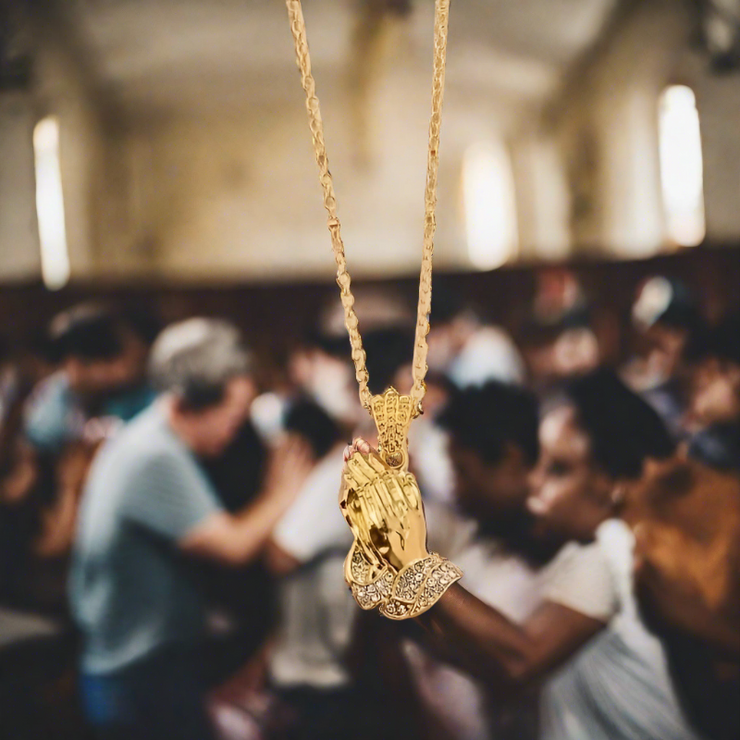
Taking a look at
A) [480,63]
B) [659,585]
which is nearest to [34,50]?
[480,63]

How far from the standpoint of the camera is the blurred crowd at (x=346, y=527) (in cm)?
181

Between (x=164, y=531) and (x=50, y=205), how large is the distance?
36.2 inches

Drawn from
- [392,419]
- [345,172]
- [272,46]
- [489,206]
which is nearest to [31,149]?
[272,46]

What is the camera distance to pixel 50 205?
1.85 meters

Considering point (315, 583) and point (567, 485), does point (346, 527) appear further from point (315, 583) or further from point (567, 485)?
point (567, 485)

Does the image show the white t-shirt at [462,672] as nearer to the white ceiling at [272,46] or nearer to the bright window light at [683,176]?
the bright window light at [683,176]

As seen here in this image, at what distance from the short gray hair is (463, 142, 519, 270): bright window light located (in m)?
0.69

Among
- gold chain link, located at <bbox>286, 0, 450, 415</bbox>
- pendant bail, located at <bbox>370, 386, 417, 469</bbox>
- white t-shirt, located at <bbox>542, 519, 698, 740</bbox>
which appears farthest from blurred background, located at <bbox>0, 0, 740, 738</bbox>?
pendant bail, located at <bbox>370, 386, 417, 469</bbox>

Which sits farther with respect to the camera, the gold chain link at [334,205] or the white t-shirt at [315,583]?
the white t-shirt at [315,583]

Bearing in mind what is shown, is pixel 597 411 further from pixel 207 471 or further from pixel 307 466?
pixel 207 471

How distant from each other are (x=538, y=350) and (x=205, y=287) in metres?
0.92

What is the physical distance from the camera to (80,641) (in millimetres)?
1830

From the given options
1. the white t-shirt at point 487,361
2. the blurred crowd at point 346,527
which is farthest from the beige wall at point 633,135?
the white t-shirt at point 487,361

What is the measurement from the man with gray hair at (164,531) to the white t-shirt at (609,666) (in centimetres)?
80
